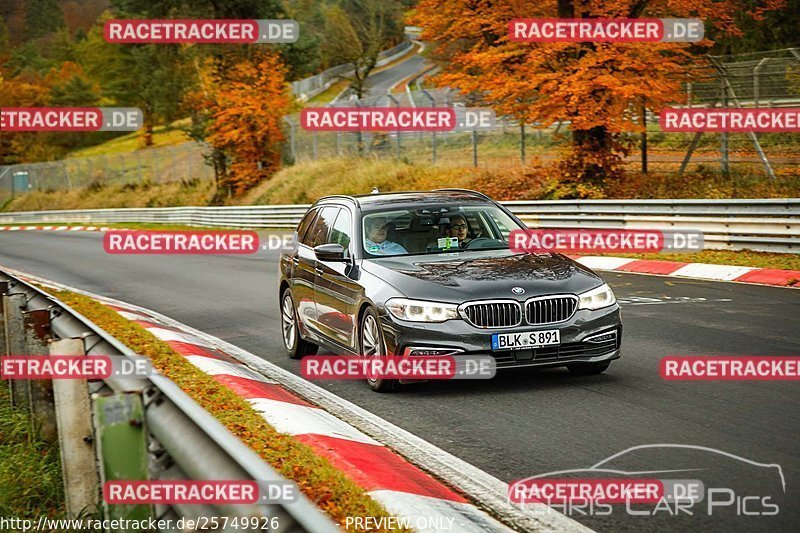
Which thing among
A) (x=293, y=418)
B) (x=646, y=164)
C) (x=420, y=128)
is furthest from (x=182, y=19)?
(x=293, y=418)

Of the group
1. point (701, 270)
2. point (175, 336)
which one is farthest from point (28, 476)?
point (701, 270)

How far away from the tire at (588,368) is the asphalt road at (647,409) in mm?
101

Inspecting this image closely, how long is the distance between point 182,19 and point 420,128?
21.5 meters

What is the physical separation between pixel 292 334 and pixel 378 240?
2.00m

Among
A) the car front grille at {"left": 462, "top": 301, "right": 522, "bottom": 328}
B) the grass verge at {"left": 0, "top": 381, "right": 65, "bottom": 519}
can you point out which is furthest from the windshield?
the grass verge at {"left": 0, "top": 381, "right": 65, "bottom": 519}

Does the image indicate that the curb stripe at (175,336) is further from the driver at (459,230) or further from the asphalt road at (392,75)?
the asphalt road at (392,75)

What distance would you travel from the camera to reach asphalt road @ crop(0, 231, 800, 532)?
19.2 feet

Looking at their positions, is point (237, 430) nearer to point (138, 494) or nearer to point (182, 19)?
point (138, 494)

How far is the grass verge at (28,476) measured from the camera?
6008 millimetres

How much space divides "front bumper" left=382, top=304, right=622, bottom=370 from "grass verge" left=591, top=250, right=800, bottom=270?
9.26 meters

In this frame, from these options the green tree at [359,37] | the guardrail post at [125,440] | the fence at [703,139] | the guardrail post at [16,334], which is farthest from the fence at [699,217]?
the green tree at [359,37]

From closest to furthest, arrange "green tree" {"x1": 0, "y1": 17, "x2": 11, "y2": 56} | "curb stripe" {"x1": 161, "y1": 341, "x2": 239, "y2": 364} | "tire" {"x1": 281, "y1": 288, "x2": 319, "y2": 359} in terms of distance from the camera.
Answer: "tire" {"x1": 281, "y1": 288, "x2": 319, "y2": 359} < "curb stripe" {"x1": 161, "y1": 341, "x2": 239, "y2": 364} < "green tree" {"x1": 0, "y1": 17, "x2": 11, "y2": 56}

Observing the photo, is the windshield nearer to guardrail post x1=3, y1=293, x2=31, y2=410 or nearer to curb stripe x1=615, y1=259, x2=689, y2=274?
guardrail post x1=3, y1=293, x2=31, y2=410

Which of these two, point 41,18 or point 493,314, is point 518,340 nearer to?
point 493,314
